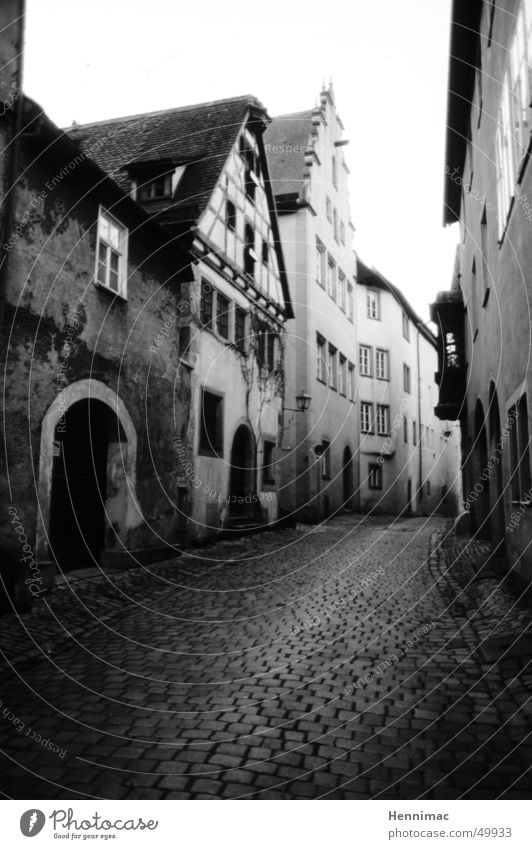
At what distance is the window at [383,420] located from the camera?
3280 centimetres

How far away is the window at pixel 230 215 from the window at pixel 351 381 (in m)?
14.0

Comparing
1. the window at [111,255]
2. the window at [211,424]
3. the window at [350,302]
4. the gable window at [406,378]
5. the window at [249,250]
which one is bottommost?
the window at [211,424]

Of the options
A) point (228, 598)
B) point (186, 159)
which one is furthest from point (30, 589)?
point (186, 159)

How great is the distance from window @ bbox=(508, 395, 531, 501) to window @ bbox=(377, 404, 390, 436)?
24323 mm

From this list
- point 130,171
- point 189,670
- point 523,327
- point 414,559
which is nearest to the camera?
point 189,670

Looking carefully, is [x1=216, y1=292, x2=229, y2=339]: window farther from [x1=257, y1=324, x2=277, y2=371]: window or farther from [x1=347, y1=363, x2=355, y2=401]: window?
[x1=347, y1=363, x2=355, y2=401]: window

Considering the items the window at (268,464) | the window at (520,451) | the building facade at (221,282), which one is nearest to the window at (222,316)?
the building facade at (221,282)

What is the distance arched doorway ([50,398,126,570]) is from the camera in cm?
971

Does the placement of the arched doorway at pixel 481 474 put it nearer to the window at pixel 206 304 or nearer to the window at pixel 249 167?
the window at pixel 206 304

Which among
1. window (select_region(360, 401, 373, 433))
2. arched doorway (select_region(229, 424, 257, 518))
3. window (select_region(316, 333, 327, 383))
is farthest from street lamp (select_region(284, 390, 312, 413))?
window (select_region(360, 401, 373, 433))

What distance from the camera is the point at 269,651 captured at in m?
5.66

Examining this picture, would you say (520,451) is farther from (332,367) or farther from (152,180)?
(332,367)
